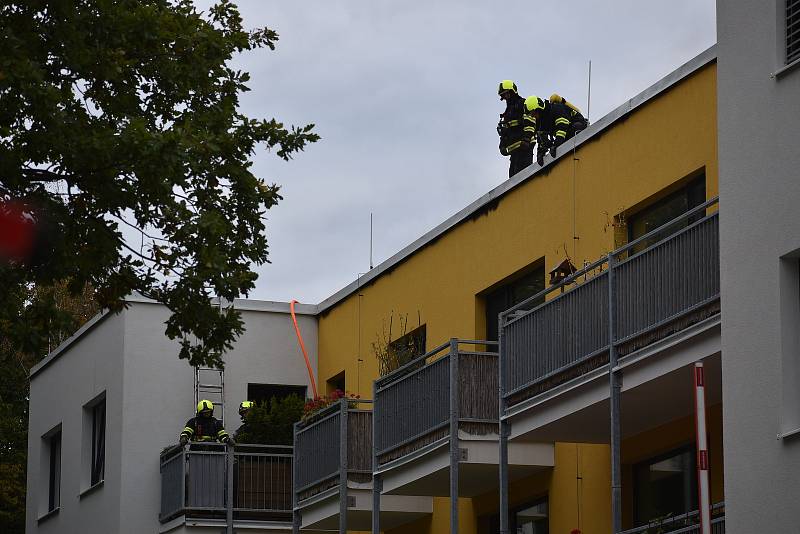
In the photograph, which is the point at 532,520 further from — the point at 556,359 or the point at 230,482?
the point at 230,482

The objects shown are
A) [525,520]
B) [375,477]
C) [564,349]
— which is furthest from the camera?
[375,477]

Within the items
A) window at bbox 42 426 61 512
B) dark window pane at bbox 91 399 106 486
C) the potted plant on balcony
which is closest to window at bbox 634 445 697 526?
the potted plant on balcony

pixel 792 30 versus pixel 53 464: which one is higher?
pixel 792 30

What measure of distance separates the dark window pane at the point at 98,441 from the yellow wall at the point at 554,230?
6.01 metres

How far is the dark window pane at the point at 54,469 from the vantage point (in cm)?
3559

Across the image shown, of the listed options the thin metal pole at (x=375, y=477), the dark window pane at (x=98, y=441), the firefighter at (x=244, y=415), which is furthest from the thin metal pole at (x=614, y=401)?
the dark window pane at (x=98, y=441)

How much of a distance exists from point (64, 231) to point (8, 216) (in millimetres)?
619

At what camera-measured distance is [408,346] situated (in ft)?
86.9

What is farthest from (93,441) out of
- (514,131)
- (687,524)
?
(687,524)

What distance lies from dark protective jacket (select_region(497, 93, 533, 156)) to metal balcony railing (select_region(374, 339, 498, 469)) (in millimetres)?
4149

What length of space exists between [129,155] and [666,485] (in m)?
7.25

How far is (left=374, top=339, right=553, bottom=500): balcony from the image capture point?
2047 cm

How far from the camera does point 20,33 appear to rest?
16.7 meters

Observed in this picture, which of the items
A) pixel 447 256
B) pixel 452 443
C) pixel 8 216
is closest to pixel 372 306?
pixel 447 256
